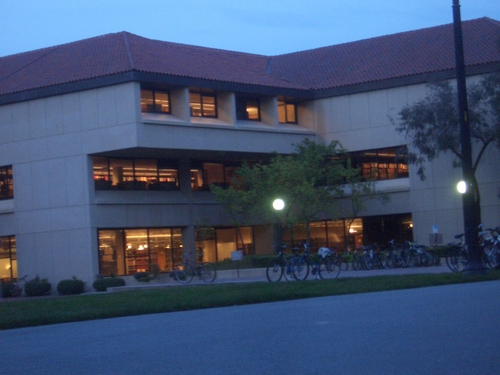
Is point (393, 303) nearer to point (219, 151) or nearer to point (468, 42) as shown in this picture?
point (219, 151)

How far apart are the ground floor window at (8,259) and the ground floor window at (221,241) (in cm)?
948

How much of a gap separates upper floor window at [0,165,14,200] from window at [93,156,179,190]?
502 centimetres

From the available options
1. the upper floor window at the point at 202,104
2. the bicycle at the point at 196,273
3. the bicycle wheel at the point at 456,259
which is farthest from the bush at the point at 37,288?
the bicycle wheel at the point at 456,259

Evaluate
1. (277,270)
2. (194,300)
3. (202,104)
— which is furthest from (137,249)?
(194,300)

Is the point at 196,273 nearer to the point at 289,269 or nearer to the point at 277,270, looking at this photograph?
the point at 277,270

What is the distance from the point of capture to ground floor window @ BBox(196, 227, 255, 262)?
4416 centimetres

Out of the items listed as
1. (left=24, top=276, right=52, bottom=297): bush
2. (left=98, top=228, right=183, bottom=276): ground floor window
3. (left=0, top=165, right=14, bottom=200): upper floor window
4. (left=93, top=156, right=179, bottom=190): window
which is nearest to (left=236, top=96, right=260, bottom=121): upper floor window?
(left=93, top=156, right=179, bottom=190): window

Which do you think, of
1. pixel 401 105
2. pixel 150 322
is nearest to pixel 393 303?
pixel 150 322

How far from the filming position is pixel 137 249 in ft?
136

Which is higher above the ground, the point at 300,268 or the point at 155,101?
the point at 155,101

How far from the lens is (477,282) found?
19.3m

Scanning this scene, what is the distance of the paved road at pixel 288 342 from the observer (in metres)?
8.27

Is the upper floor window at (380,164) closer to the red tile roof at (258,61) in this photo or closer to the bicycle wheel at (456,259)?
the red tile roof at (258,61)

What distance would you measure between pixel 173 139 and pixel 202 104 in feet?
11.9
